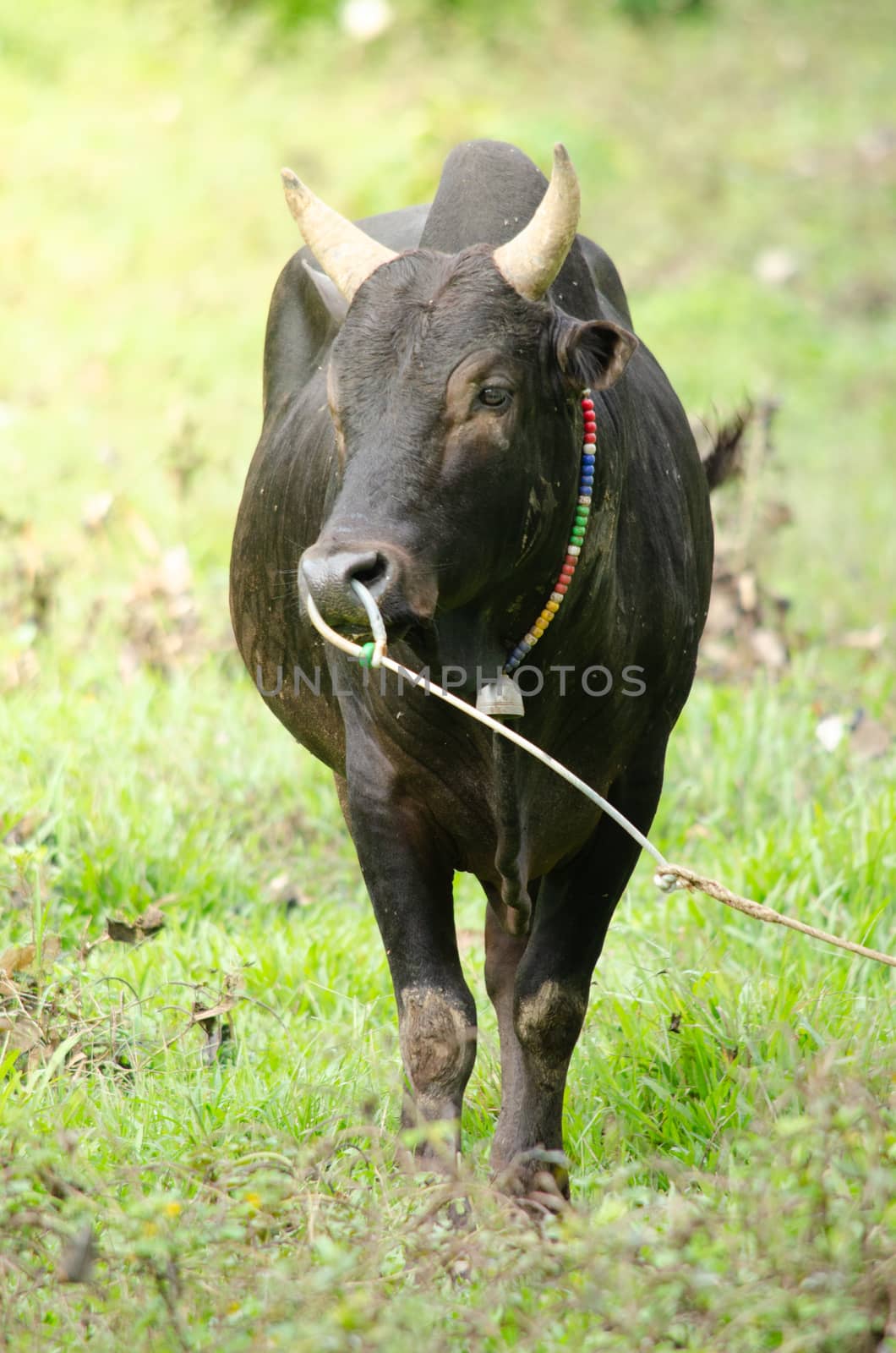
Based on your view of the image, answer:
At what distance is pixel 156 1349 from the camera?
268cm

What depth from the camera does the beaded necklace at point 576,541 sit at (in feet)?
11.5

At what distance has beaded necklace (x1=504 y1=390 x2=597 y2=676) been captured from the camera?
11.5 ft

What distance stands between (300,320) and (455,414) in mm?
1791

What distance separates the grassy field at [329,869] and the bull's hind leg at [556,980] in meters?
0.15

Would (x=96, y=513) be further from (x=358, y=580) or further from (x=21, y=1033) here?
(x=358, y=580)

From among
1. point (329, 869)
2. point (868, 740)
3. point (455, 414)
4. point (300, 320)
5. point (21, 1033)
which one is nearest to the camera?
point (455, 414)

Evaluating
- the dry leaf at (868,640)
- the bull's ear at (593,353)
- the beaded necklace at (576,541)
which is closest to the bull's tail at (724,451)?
the dry leaf at (868,640)

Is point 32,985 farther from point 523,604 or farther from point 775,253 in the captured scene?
point 775,253

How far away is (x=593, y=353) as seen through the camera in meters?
3.37

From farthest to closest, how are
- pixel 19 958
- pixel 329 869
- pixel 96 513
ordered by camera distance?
1. pixel 96 513
2. pixel 329 869
3. pixel 19 958

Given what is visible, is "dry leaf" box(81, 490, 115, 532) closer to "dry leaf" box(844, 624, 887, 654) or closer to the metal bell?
"dry leaf" box(844, 624, 887, 654)

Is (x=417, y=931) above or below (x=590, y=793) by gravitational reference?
below

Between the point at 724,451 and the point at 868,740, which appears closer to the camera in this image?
the point at 724,451

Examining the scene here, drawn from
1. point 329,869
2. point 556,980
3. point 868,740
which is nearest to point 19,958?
point 556,980
